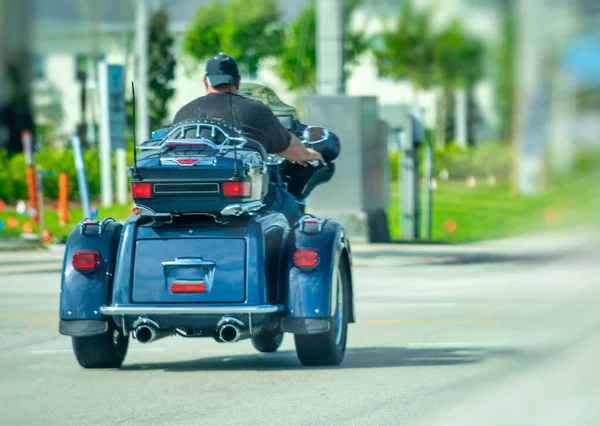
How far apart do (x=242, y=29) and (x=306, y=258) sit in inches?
2051

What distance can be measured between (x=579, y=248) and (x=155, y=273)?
5.41 m

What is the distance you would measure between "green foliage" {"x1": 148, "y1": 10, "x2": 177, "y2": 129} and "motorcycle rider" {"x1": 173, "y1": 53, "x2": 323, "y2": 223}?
92.4ft

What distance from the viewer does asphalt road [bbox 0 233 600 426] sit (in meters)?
1.83

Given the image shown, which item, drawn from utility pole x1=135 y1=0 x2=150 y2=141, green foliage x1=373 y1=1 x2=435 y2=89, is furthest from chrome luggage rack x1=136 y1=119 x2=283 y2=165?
utility pole x1=135 y1=0 x2=150 y2=141

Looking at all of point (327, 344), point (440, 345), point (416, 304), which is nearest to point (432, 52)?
point (327, 344)

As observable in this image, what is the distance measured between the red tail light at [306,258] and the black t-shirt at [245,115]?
80cm

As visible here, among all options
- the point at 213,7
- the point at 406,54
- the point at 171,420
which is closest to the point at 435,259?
the point at 171,420

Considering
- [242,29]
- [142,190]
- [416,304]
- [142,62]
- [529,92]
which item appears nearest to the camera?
[529,92]

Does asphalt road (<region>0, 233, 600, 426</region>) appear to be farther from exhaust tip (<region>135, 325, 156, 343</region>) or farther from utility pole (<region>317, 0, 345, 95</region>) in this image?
utility pole (<region>317, 0, 345, 95</region>)

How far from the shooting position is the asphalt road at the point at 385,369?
183cm

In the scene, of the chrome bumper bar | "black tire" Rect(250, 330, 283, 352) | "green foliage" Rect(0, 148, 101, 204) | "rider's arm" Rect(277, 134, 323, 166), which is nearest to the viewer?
the chrome bumper bar

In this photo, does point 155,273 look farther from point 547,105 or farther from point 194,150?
point 547,105

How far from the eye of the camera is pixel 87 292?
23.7ft

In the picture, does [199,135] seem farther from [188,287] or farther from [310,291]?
[310,291]
